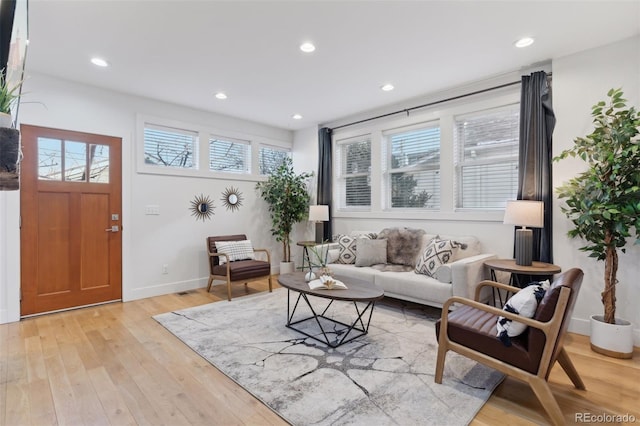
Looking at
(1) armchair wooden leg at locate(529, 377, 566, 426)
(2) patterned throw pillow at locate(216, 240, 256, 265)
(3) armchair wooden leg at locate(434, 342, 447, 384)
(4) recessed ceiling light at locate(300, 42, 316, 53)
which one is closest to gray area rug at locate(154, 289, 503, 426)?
(3) armchair wooden leg at locate(434, 342, 447, 384)

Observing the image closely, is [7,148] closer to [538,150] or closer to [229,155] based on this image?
[229,155]

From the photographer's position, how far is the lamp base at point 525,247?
306 cm

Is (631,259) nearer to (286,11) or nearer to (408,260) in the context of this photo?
(408,260)

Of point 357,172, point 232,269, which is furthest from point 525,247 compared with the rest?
point 232,269

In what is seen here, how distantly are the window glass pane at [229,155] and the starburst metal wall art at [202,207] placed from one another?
53 cm

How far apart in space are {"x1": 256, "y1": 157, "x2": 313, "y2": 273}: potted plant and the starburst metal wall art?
36.7 inches

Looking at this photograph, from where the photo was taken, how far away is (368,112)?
501 centimetres

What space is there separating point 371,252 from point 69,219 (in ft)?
12.3

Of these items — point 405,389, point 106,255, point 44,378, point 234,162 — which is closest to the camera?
point 405,389

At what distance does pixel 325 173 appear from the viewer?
5.51 metres

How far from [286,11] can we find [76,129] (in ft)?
10.1

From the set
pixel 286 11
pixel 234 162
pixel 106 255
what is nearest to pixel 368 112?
pixel 234 162

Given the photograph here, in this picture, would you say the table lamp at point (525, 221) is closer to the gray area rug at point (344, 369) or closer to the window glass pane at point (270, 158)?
the gray area rug at point (344, 369)

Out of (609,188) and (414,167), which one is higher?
(414,167)
